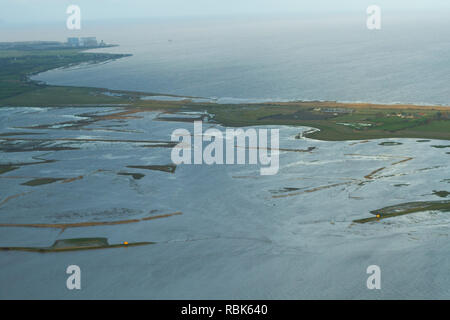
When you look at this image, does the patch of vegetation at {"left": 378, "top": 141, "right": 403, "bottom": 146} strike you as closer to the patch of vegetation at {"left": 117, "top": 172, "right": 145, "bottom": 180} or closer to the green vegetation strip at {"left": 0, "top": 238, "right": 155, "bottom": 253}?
the patch of vegetation at {"left": 117, "top": 172, "right": 145, "bottom": 180}

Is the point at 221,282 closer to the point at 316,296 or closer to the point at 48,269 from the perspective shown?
the point at 316,296

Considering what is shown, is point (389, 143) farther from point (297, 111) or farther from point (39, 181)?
point (39, 181)

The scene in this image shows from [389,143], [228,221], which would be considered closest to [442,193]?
[389,143]

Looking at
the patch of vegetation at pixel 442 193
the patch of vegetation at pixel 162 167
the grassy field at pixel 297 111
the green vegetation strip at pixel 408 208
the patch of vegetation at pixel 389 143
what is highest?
the grassy field at pixel 297 111

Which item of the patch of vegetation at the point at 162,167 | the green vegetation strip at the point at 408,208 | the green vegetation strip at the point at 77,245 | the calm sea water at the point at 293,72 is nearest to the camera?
the green vegetation strip at the point at 77,245

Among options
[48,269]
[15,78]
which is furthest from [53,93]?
[48,269]

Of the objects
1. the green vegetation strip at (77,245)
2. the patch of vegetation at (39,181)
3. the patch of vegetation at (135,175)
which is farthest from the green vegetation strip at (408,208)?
the patch of vegetation at (39,181)

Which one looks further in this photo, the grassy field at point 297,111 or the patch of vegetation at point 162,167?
the grassy field at point 297,111

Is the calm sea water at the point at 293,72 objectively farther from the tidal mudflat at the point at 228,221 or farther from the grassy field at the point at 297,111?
the tidal mudflat at the point at 228,221
